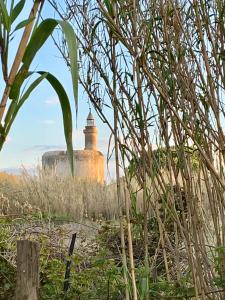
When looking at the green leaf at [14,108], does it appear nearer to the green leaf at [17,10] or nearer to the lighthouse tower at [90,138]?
the green leaf at [17,10]

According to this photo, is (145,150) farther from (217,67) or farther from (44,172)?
(44,172)

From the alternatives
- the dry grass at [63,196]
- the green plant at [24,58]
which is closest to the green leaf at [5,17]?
the green plant at [24,58]

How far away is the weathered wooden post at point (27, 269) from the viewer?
2.52 m

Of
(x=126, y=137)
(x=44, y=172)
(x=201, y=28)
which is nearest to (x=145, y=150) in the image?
(x=126, y=137)

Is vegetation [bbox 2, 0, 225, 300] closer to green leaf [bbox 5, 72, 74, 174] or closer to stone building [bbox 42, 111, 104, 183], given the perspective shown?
green leaf [bbox 5, 72, 74, 174]

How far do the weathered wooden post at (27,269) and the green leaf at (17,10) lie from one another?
1198mm

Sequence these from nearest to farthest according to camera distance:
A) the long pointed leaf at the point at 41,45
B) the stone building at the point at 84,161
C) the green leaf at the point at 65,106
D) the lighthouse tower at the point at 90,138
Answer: the long pointed leaf at the point at 41,45
the green leaf at the point at 65,106
the stone building at the point at 84,161
the lighthouse tower at the point at 90,138

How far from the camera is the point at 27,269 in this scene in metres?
2.54

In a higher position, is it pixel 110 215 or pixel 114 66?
pixel 114 66

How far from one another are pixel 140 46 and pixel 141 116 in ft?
0.96

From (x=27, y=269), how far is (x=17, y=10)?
130 centimetres

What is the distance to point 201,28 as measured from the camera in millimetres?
2596

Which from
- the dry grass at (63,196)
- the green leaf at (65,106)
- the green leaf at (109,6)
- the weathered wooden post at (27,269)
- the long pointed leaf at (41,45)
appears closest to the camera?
the long pointed leaf at (41,45)

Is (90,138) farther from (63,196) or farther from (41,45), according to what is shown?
(41,45)
